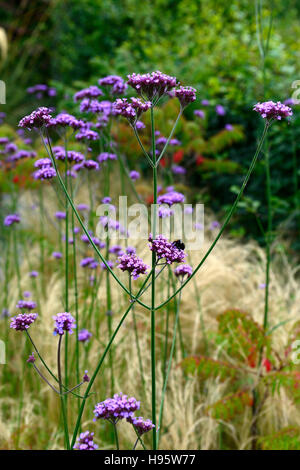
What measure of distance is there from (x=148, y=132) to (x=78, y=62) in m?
3.45

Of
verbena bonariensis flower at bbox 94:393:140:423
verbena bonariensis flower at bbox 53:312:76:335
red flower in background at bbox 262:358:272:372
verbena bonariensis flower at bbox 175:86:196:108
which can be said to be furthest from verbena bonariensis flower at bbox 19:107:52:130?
red flower in background at bbox 262:358:272:372

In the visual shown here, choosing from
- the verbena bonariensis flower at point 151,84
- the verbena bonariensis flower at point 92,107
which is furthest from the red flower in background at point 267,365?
the verbena bonariensis flower at point 151,84

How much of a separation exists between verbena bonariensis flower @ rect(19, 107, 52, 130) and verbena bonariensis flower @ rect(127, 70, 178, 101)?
0.73 feet

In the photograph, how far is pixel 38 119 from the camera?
4.26ft

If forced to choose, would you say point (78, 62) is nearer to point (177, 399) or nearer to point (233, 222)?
point (233, 222)

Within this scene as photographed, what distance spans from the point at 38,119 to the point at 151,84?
0.98ft

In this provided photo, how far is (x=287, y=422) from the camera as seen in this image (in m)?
2.58

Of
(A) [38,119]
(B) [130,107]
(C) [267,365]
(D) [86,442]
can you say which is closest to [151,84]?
(B) [130,107]

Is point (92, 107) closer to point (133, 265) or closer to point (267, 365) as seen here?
point (133, 265)

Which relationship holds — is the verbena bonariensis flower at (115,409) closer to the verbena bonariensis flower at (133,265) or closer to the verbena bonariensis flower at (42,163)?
the verbena bonariensis flower at (133,265)

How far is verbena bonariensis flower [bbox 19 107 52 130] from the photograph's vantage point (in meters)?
1.28

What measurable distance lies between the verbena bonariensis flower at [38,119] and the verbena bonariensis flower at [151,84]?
22 centimetres

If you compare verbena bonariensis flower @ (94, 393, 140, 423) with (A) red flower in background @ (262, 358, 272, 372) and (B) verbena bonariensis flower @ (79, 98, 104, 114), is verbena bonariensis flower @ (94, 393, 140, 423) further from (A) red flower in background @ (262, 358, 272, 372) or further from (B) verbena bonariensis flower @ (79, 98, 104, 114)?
(A) red flower in background @ (262, 358, 272, 372)

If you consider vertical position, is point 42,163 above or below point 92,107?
below
